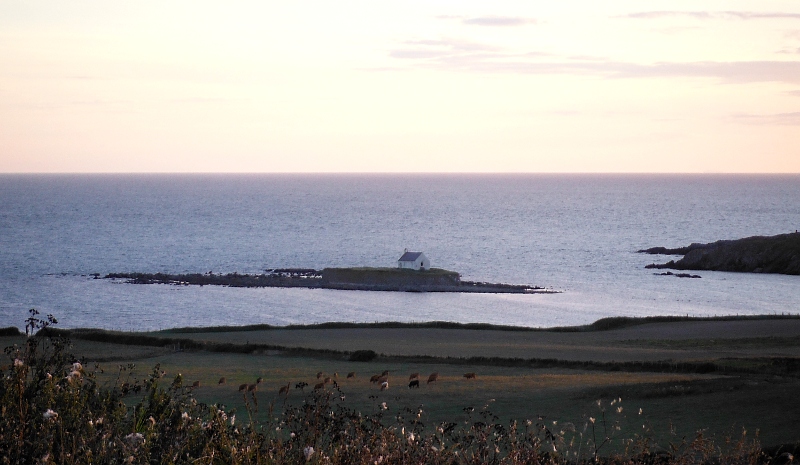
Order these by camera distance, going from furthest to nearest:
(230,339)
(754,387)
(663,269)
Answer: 1. (663,269)
2. (230,339)
3. (754,387)

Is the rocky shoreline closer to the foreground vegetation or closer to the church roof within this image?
the church roof

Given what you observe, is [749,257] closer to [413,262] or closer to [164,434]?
[413,262]

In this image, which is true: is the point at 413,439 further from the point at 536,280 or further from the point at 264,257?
the point at 264,257

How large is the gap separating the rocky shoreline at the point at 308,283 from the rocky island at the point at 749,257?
27.8 meters

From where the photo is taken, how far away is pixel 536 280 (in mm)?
90062

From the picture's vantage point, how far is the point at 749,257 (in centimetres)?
9894

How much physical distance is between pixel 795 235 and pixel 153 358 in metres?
90.6

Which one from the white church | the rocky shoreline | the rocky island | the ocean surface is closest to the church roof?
the white church

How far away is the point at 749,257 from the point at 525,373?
252ft

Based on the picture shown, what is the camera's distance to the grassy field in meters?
21.4

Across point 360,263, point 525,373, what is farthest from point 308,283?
point 525,373

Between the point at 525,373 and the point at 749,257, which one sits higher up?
the point at 749,257

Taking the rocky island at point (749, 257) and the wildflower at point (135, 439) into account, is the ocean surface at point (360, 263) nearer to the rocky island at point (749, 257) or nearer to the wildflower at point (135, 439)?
the rocky island at point (749, 257)

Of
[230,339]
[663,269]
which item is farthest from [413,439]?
[663,269]
